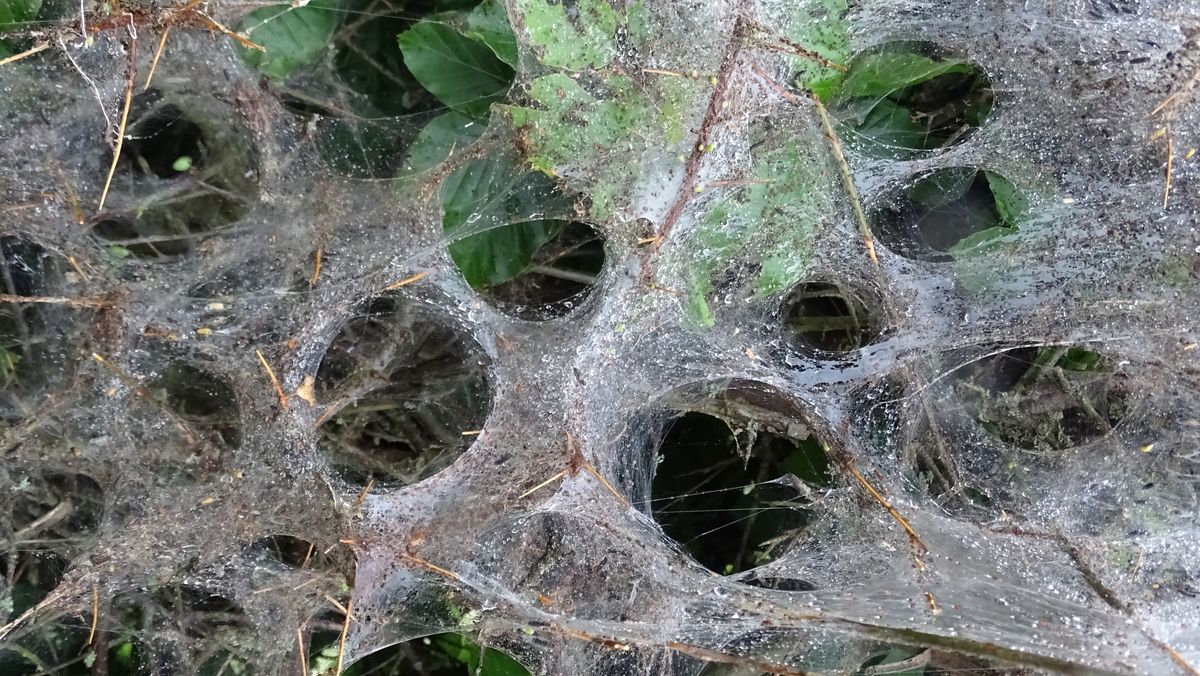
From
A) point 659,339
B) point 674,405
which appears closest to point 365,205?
point 659,339

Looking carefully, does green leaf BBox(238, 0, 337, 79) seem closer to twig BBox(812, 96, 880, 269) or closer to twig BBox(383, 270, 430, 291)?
twig BBox(383, 270, 430, 291)

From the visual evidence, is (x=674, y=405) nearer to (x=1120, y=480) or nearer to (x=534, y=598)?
(x=534, y=598)

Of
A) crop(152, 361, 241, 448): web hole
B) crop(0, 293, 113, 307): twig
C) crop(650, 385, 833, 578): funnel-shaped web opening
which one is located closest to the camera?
crop(0, 293, 113, 307): twig

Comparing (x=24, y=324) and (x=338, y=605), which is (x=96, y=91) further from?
(x=338, y=605)

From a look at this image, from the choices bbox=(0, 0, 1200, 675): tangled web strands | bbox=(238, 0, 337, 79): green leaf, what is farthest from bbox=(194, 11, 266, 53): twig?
bbox=(238, 0, 337, 79): green leaf

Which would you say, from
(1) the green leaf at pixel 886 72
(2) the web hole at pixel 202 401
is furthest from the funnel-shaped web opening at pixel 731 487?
(2) the web hole at pixel 202 401

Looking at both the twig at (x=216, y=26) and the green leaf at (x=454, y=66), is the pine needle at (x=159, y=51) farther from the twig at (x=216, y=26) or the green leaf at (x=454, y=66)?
the green leaf at (x=454, y=66)
